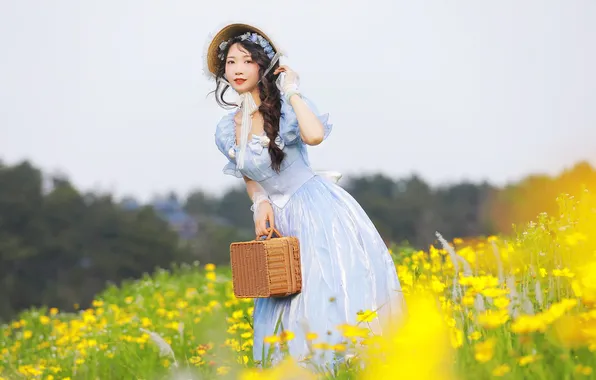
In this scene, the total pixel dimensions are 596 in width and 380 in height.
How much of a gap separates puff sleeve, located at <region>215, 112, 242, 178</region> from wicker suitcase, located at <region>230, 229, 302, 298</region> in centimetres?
49

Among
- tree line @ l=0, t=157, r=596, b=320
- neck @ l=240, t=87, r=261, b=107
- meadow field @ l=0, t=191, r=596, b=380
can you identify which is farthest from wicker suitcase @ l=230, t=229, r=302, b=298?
tree line @ l=0, t=157, r=596, b=320

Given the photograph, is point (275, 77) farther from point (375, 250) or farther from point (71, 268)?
point (71, 268)

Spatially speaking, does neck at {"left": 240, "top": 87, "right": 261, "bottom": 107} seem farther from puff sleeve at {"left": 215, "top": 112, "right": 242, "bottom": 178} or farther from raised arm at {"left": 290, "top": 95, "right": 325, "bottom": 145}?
raised arm at {"left": 290, "top": 95, "right": 325, "bottom": 145}

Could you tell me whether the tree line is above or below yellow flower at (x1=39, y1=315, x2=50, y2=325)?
above

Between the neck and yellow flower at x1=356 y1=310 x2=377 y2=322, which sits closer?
yellow flower at x1=356 y1=310 x2=377 y2=322

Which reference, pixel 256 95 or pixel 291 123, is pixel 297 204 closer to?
pixel 291 123

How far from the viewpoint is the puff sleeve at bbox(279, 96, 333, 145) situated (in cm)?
403

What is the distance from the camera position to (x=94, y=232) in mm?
25422

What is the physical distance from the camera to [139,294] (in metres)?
9.44

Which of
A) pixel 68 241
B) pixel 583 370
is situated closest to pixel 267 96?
pixel 583 370

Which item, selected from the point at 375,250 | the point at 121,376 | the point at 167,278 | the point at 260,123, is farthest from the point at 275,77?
the point at 167,278

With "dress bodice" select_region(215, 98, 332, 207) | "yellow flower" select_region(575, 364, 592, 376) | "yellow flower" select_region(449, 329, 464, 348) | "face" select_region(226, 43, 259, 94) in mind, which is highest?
"face" select_region(226, 43, 259, 94)

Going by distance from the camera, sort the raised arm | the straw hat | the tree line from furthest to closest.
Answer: the tree line, the straw hat, the raised arm

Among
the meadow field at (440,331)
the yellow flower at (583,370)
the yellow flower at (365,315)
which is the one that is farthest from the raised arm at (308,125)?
the yellow flower at (583,370)
